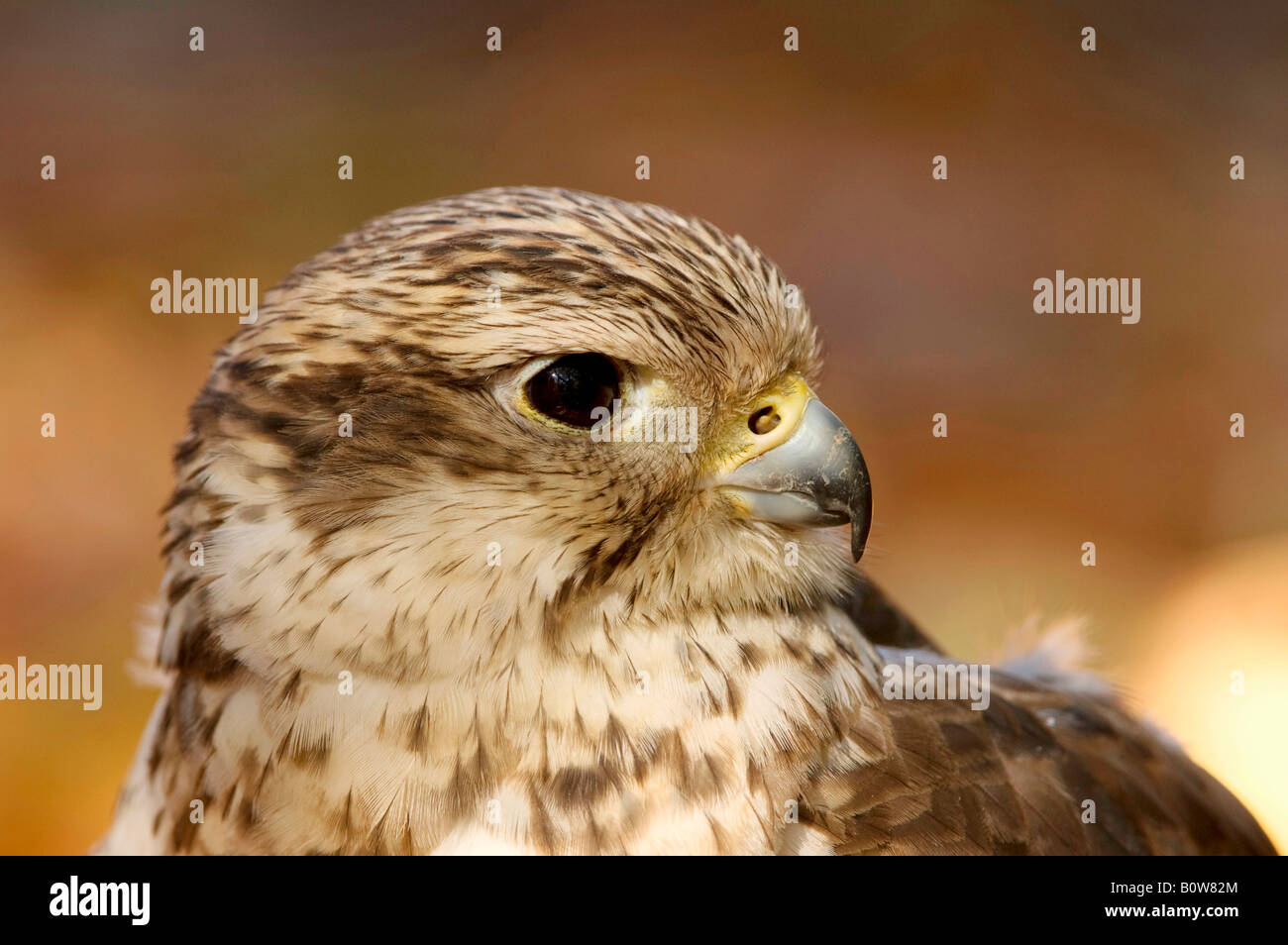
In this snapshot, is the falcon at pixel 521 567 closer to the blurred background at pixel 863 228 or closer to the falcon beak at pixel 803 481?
the falcon beak at pixel 803 481

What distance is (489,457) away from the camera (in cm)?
160

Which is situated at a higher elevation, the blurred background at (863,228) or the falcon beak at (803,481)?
the blurred background at (863,228)

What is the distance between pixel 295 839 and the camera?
66.6 inches

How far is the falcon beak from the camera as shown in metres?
1.70

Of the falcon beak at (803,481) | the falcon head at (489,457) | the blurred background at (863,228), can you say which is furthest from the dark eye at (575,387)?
the blurred background at (863,228)

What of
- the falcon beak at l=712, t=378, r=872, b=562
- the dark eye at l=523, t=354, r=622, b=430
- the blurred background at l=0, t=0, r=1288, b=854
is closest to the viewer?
the dark eye at l=523, t=354, r=622, b=430

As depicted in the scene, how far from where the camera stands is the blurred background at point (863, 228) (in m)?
4.46

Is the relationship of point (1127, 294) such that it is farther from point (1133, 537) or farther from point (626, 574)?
point (626, 574)

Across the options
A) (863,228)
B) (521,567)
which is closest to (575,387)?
(521,567)

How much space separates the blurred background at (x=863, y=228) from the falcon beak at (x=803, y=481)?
2769 millimetres

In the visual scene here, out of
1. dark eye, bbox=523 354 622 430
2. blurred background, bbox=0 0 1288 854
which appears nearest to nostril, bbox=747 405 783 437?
dark eye, bbox=523 354 622 430

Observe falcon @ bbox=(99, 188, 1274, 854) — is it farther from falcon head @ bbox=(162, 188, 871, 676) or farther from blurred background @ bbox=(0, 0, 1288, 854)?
blurred background @ bbox=(0, 0, 1288, 854)
